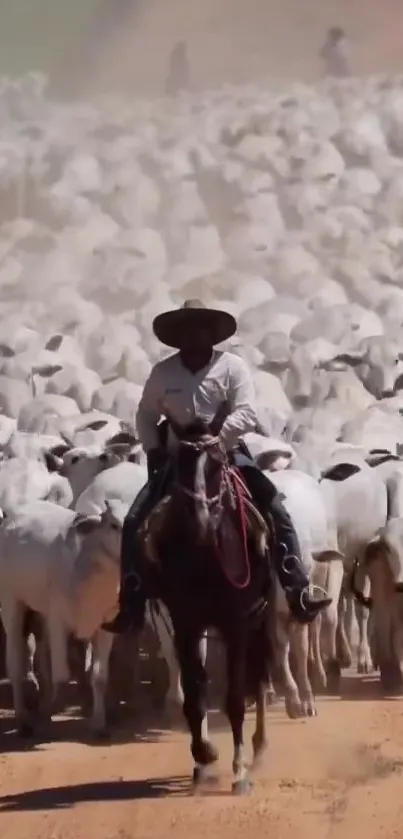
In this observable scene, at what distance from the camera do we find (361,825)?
171 inches

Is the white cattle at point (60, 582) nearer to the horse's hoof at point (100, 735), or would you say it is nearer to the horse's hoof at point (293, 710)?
the horse's hoof at point (100, 735)

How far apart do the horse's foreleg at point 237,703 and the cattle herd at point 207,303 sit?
33 cm

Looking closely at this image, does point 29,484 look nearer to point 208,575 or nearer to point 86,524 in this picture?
point 86,524

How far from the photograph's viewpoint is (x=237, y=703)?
455 cm

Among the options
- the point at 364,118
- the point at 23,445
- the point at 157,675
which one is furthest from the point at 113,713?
the point at 364,118

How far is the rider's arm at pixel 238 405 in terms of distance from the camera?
4410 millimetres

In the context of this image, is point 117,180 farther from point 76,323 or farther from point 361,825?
point 361,825

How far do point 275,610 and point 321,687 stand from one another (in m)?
1.21

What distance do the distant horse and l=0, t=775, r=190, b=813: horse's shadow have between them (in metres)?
0.11

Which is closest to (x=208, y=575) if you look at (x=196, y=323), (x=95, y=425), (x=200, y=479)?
(x=200, y=479)

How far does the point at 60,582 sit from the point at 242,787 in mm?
1412

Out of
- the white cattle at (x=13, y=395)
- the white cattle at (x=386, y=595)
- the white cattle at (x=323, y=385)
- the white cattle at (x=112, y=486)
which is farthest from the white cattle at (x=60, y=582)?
the white cattle at (x=13, y=395)

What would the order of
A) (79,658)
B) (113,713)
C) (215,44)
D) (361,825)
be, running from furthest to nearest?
(215,44), (79,658), (113,713), (361,825)

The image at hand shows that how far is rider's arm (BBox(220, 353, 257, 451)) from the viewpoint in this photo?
4.41 m
